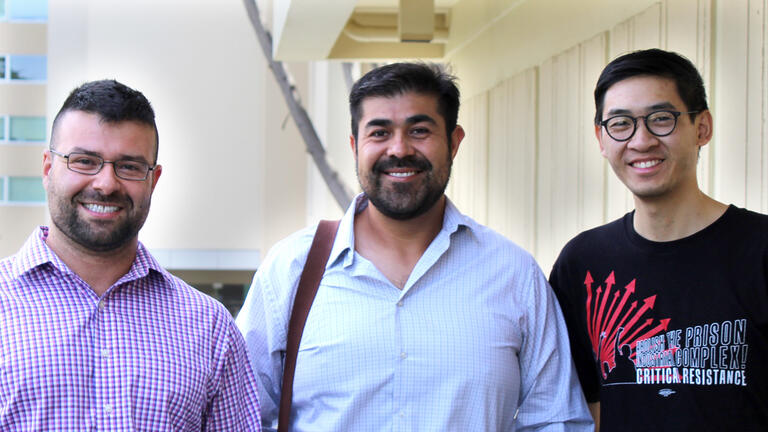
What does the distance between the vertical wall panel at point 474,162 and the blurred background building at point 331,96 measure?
1.0 inches

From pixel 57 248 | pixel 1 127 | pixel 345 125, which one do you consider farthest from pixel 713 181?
pixel 1 127

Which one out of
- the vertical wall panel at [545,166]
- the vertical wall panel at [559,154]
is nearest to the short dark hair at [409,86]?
the vertical wall panel at [559,154]

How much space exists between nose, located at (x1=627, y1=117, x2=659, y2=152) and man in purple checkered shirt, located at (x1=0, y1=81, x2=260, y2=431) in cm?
120

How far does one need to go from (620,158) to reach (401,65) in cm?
70

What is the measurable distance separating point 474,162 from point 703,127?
4825 millimetres

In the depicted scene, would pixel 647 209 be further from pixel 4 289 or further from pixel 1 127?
pixel 1 127

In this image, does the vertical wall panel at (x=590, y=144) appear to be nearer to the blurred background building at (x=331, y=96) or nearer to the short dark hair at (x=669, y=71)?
the blurred background building at (x=331, y=96)

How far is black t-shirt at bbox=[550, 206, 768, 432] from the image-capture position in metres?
2.24

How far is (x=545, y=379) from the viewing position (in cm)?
261

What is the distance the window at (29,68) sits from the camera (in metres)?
19.9

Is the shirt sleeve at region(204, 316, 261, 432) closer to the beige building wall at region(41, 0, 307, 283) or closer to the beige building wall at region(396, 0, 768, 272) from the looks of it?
the beige building wall at region(396, 0, 768, 272)

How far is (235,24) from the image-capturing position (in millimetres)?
19375

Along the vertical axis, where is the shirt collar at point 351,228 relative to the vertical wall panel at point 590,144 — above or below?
below

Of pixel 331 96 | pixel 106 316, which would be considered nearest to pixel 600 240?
pixel 106 316
